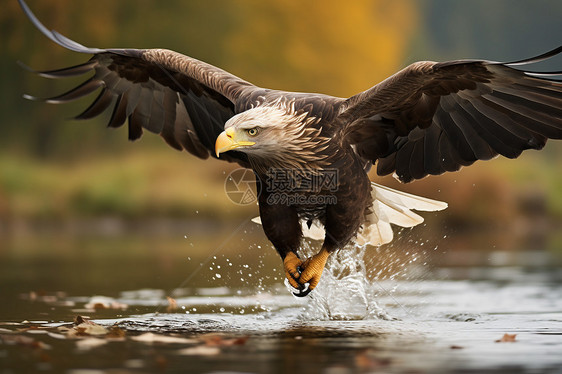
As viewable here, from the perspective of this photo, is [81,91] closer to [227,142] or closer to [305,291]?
[227,142]

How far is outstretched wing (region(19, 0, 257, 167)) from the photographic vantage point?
22.1ft

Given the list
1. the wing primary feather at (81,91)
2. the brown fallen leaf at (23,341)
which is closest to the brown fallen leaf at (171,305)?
the brown fallen leaf at (23,341)

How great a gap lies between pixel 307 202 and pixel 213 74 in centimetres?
138

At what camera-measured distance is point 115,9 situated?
2891 cm

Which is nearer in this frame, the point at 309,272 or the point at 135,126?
the point at 309,272

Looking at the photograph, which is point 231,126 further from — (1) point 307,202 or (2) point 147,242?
(2) point 147,242

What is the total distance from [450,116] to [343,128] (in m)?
0.95

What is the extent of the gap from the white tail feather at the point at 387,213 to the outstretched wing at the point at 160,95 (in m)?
0.98

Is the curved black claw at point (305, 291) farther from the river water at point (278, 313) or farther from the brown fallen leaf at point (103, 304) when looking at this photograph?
the brown fallen leaf at point (103, 304)

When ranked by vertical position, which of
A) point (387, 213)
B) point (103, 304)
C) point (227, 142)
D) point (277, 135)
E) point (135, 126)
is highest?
point (135, 126)

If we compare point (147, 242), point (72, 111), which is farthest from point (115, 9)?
point (147, 242)

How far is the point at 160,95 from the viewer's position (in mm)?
7453

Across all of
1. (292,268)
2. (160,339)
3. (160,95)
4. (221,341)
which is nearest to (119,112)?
(160,95)

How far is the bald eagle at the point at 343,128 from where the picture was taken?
18.6ft
